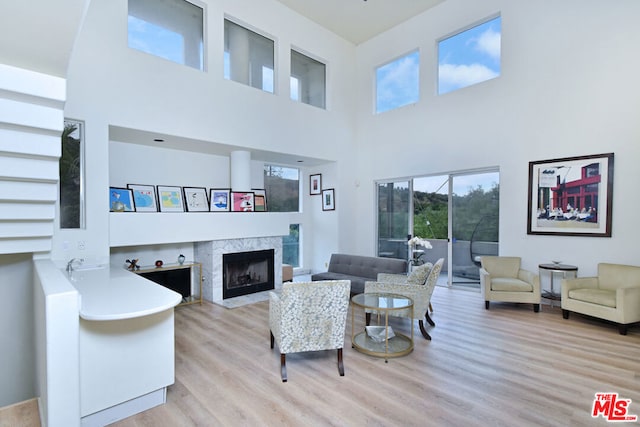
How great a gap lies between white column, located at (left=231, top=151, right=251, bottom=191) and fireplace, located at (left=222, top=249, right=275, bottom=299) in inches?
47.7

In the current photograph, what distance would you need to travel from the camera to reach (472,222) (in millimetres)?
5816

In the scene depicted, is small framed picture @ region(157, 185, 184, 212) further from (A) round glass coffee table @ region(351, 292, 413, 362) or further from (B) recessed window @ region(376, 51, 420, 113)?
(B) recessed window @ region(376, 51, 420, 113)

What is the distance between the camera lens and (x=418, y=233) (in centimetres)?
657

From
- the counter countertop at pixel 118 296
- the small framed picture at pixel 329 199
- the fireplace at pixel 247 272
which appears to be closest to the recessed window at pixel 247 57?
the small framed picture at pixel 329 199

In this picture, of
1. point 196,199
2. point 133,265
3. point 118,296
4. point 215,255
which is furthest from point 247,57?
point 118,296

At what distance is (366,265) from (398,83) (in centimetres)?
410

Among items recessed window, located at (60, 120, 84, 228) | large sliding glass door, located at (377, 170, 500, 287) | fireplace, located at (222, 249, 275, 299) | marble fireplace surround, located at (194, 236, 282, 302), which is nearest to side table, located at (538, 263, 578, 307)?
A: large sliding glass door, located at (377, 170, 500, 287)

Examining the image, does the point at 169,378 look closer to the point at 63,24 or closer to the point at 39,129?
the point at 39,129

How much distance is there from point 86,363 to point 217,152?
4.20 m

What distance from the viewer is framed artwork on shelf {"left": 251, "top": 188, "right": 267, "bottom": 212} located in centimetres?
609

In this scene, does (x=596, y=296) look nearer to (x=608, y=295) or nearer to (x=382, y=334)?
(x=608, y=295)

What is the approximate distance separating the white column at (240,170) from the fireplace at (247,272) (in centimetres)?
121

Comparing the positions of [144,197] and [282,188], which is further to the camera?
[282,188]

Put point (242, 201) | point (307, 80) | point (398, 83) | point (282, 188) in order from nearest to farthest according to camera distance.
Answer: point (242, 201)
point (307, 80)
point (398, 83)
point (282, 188)
